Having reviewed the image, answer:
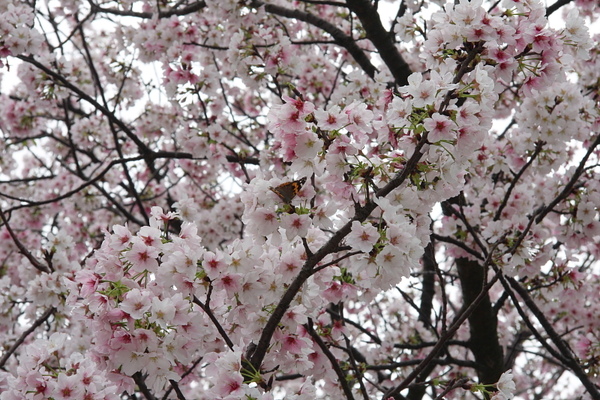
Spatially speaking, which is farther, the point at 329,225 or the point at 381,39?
the point at 381,39

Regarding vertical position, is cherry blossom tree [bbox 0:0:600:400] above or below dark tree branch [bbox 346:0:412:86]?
below

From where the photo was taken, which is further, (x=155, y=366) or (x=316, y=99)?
(x=316, y=99)

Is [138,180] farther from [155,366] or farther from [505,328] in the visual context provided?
[155,366]

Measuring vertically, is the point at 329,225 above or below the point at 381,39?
below

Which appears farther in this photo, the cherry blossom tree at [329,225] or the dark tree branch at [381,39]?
the dark tree branch at [381,39]

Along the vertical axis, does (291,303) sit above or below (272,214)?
below

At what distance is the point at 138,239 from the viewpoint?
2.23 meters

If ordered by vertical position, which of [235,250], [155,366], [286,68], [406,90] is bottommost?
[155,366]

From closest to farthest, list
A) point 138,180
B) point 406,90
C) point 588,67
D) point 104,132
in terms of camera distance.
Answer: point 406,90 → point 588,67 → point 104,132 → point 138,180

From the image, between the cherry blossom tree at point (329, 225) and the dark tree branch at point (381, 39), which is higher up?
the dark tree branch at point (381, 39)

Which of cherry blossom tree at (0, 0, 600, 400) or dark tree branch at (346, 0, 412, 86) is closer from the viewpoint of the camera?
cherry blossom tree at (0, 0, 600, 400)

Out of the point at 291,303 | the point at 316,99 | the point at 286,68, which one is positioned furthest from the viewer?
the point at 316,99

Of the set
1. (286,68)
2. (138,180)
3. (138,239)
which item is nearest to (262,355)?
(138,239)

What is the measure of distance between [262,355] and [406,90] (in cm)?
117
